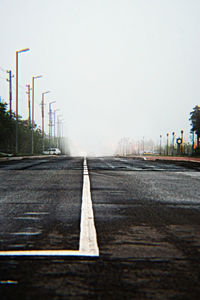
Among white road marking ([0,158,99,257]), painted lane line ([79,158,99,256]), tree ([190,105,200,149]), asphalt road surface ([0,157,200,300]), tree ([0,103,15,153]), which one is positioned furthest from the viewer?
tree ([190,105,200,149])

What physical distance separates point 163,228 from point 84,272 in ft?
6.49

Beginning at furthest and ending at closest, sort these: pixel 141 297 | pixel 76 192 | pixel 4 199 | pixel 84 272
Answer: pixel 76 192
pixel 4 199
pixel 84 272
pixel 141 297

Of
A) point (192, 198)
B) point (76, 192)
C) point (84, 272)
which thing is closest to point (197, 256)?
point (84, 272)

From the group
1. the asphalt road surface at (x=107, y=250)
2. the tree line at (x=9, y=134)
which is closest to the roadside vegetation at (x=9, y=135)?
the tree line at (x=9, y=134)

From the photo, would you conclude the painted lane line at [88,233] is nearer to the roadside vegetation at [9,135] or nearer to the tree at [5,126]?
the roadside vegetation at [9,135]

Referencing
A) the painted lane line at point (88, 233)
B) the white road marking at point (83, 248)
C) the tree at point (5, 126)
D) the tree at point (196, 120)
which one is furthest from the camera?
the tree at point (196, 120)

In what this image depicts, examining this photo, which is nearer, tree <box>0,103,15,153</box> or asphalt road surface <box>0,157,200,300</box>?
asphalt road surface <box>0,157,200,300</box>

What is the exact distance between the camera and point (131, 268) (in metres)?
3.01

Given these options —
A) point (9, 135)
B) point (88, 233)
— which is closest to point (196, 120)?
point (9, 135)

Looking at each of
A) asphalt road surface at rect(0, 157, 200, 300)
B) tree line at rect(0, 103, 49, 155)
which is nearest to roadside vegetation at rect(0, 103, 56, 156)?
tree line at rect(0, 103, 49, 155)

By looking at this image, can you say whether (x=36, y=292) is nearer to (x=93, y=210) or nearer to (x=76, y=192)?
(x=93, y=210)

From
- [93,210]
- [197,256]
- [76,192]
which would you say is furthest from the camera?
[76,192]

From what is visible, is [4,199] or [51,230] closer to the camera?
[51,230]

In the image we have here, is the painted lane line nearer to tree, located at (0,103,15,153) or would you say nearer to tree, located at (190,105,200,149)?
tree, located at (0,103,15,153)
